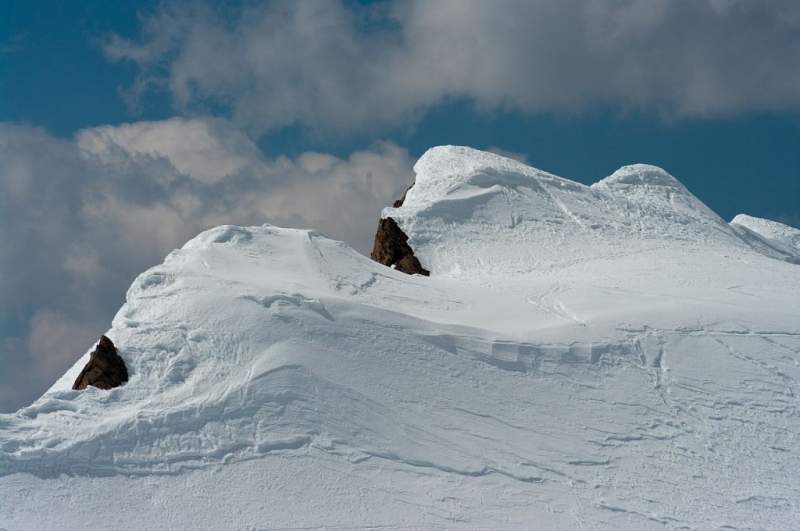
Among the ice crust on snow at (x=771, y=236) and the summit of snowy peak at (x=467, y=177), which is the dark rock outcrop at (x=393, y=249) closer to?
the summit of snowy peak at (x=467, y=177)

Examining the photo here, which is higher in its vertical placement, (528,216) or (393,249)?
(528,216)

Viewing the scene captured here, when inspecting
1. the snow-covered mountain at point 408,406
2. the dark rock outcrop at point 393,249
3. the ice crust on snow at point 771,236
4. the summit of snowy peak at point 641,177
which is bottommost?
the snow-covered mountain at point 408,406

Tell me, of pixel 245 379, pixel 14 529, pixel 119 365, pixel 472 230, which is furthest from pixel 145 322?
pixel 472 230

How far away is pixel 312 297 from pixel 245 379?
11.4 ft

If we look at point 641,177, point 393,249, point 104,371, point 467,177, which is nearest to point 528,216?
point 467,177

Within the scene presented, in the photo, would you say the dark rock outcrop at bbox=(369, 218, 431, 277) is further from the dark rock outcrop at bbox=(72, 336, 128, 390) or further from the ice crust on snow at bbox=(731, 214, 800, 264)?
the ice crust on snow at bbox=(731, 214, 800, 264)

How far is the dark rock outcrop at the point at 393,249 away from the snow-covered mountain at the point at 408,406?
12.9 ft

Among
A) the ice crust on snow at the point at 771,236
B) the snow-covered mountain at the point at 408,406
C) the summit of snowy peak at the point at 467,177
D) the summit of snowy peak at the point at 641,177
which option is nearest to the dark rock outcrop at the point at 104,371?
the snow-covered mountain at the point at 408,406

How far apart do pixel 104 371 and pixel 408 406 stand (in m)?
6.30

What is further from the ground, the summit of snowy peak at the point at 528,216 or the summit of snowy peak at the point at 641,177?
the summit of snowy peak at the point at 641,177

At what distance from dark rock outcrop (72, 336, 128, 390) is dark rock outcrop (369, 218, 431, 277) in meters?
13.4

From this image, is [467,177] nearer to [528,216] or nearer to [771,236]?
[528,216]

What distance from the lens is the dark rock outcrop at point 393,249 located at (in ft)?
96.1

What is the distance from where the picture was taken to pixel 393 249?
3030 cm
